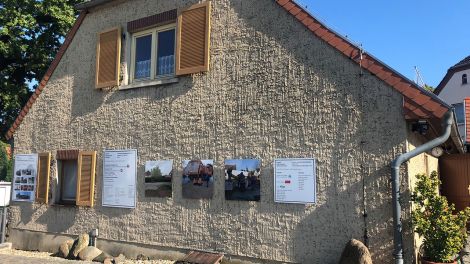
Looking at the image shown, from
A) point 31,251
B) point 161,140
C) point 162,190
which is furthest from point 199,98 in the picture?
point 31,251

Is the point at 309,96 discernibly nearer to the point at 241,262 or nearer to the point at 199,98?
the point at 199,98

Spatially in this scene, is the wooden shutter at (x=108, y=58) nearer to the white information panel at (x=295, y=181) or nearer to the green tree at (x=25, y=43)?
the white information panel at (x=295, y=181)

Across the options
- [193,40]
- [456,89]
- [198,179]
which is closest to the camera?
[198,179]

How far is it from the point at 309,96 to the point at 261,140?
4.12 ft

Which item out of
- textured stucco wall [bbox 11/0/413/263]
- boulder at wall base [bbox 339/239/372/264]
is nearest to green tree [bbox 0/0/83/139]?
textured stucco wall [bbox 11/0/413/263]

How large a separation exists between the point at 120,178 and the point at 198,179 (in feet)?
7.63

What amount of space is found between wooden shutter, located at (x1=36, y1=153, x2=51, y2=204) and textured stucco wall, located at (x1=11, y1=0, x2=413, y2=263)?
581 mm

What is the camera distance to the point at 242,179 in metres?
8.41

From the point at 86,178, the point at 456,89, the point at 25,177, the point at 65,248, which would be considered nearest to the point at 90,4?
the point at 86,178

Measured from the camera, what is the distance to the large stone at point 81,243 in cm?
1020

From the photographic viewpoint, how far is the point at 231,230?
841 cm

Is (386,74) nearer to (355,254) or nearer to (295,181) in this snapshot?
(295,181)

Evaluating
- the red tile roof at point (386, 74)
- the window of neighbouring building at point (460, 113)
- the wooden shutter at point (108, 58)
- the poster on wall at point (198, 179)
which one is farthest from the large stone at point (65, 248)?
the window of neighbouring building at point (460, 113)

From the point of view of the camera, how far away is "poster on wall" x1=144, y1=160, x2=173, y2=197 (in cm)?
943
